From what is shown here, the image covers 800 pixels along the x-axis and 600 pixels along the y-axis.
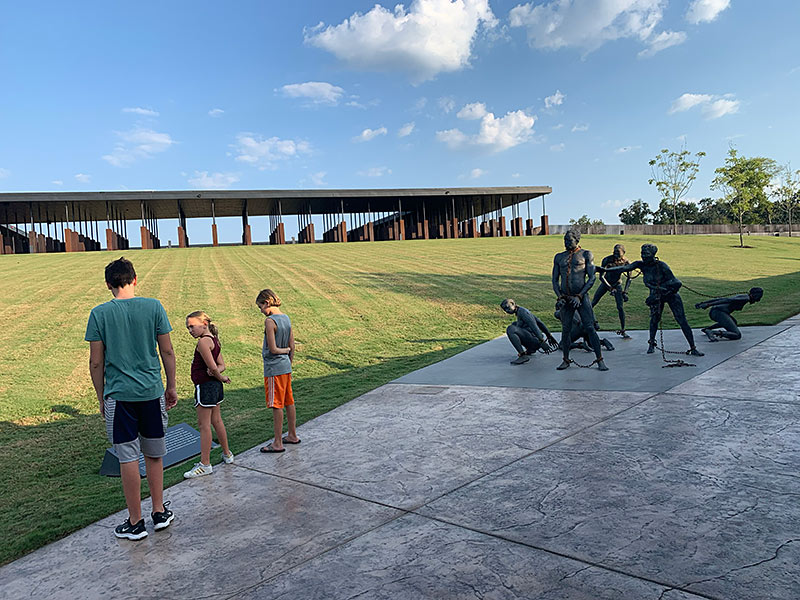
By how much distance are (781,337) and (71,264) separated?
96.8 ft

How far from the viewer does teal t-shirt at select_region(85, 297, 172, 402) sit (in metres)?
4.07

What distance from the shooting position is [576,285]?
28.4 feet

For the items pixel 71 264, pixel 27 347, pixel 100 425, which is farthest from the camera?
pixel 71 264

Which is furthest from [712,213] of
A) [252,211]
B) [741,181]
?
[252,211]

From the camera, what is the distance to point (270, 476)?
525 cm

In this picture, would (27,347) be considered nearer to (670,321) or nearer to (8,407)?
(8,407)

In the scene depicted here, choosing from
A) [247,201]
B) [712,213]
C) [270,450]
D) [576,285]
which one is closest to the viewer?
[270,450]

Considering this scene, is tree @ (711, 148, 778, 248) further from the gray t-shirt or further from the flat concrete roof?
the gray t-shirt

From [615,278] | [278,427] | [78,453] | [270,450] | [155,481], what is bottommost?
[78,453]

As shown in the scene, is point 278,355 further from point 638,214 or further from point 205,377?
point 638,214

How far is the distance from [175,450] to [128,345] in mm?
2705

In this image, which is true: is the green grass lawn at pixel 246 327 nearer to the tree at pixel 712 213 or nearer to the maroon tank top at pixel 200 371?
the maroon tank top at pixel 200 371

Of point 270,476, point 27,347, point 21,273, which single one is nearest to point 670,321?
point 270,476

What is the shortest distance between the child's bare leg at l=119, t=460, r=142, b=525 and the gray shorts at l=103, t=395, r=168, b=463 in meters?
0.05
